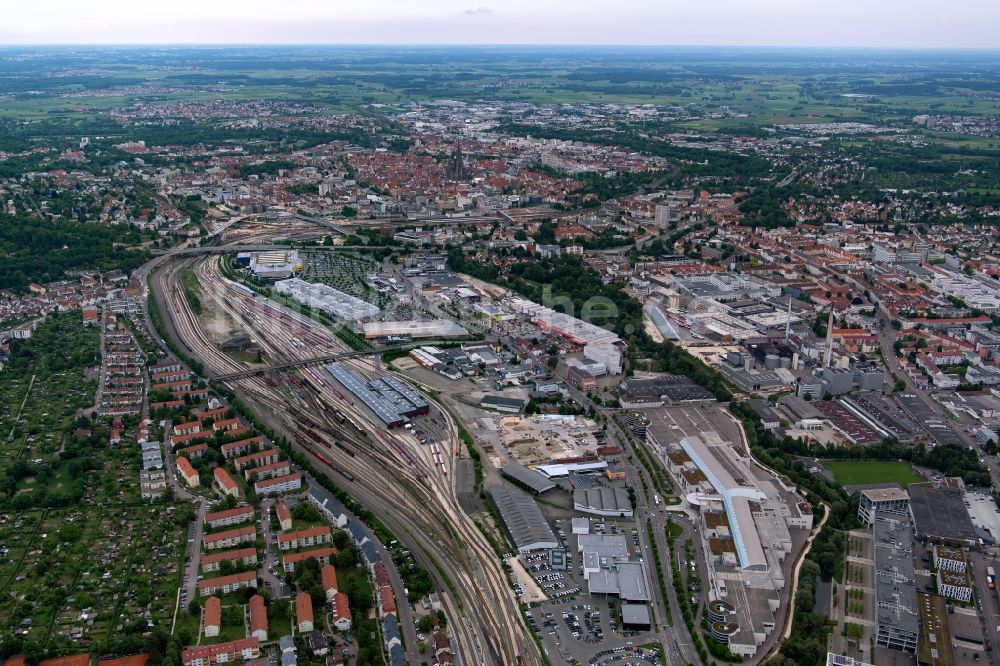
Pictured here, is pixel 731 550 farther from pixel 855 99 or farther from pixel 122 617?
pixel 855 99

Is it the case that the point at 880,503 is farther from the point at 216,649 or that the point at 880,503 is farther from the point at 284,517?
the point at 216,649

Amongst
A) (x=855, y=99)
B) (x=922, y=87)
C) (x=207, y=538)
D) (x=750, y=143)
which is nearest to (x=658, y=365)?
(x=207, y=538)

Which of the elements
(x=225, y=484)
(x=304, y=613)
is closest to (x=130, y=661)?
(x=304, y=613)

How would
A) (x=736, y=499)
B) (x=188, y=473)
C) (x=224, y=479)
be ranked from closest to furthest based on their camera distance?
(x=736, y=499)
(x=224, y=479)
(x=188, y=473)

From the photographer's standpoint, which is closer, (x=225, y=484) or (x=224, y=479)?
(x=225, y=484)

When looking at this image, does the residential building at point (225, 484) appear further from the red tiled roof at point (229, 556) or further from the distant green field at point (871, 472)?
the distant green field at point (871, 472)
